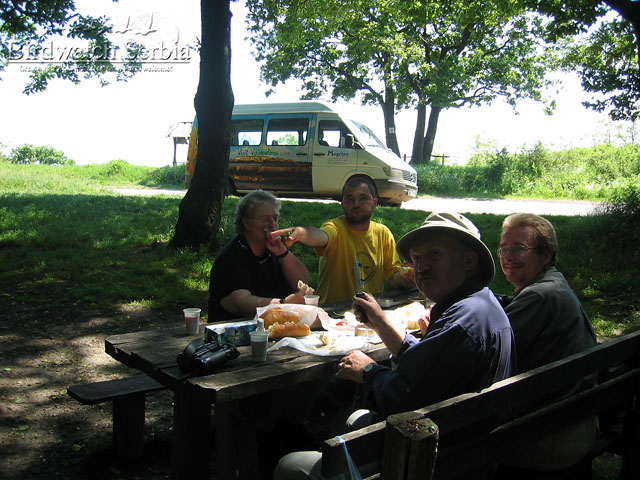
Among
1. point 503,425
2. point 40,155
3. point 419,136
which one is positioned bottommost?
point 503,425

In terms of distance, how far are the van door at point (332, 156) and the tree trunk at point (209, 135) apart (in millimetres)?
5571

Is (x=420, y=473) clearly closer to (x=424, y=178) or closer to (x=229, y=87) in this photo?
(x=229, y=87)

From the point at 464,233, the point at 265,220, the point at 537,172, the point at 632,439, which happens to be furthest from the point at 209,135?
the point at 537,172

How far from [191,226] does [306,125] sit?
265 inches

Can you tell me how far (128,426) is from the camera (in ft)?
10.2

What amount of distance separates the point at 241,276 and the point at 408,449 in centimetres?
218

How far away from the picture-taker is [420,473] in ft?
4.32

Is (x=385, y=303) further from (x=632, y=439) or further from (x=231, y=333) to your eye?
(x=632, y=439)

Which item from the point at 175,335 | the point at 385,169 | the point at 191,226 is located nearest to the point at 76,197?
the point at 191,226

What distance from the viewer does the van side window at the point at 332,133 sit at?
43.9 feet

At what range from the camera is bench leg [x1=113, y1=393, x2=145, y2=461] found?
3.08 meters

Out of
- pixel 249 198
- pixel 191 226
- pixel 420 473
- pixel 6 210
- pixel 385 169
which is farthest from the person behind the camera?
pixel 385 169

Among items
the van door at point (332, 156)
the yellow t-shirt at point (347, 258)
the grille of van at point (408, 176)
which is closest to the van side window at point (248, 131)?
the van door at point (332, 156)

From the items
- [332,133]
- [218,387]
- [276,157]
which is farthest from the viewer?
[276,157]
